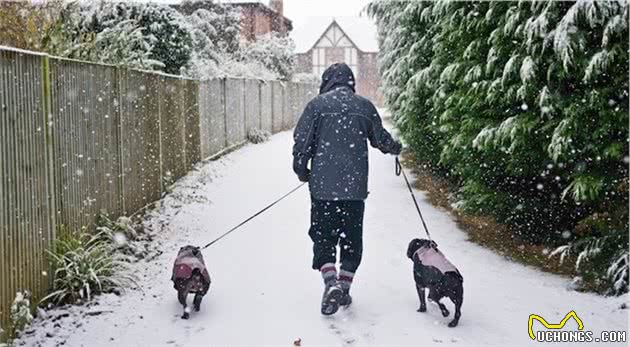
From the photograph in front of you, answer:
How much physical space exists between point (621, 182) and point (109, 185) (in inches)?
196

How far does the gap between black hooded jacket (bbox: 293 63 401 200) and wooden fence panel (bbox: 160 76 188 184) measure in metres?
4.99

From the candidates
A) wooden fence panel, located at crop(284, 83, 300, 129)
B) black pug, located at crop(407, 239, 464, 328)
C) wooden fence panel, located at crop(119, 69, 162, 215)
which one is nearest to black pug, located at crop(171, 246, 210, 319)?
black pug, located at crop(407, 239, 464, 328)

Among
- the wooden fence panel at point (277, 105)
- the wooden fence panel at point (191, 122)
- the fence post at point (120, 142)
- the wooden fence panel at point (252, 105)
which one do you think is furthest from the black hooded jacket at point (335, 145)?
the wooden fence panel at point (277, 105)

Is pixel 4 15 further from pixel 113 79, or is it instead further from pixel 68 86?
pixel 68 86

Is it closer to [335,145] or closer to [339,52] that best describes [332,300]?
[335,145]

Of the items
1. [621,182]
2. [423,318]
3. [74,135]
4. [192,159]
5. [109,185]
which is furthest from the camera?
[192,159]

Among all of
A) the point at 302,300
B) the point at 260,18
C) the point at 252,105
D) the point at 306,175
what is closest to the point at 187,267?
the point at 302,300

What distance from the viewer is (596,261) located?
5.53m

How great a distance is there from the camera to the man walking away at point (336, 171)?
4.91m

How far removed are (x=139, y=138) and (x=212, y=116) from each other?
6338 millimetres

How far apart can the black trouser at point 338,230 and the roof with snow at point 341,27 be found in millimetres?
54145

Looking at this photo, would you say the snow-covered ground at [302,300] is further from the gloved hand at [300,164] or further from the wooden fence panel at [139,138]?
the gloved hand at [300,164]

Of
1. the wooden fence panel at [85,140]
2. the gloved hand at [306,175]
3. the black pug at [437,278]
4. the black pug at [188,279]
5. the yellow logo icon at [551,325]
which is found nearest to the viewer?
the black pug at [437,278]

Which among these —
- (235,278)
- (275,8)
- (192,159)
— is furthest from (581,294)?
(275,8)
